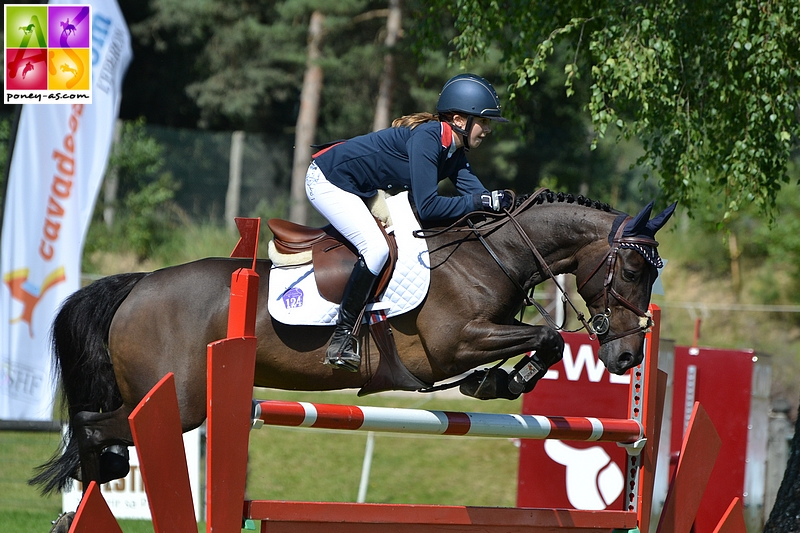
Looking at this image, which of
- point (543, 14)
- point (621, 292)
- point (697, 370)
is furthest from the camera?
point (697, 370)

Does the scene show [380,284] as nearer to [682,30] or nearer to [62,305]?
[62,305]

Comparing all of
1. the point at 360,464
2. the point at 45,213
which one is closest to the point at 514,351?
the point at 45,213

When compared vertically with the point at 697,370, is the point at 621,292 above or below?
above

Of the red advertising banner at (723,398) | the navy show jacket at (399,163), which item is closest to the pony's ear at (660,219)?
the navy show jacket at (399,163)

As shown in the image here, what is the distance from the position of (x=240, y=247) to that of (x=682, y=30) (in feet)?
11.4

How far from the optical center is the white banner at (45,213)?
8578 millimetres

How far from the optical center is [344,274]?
415 cm

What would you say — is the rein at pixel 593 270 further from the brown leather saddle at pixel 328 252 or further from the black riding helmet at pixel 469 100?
the black riding helmet at pixel 469 100

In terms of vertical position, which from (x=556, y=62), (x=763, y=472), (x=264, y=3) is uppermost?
(x=264, y=3)

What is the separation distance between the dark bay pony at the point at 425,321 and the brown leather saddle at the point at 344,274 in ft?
0.15

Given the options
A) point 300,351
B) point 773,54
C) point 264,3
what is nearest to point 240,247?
point 300,351

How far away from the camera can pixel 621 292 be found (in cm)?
413

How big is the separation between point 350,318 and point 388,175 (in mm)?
718

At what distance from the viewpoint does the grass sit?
966 centimetres
